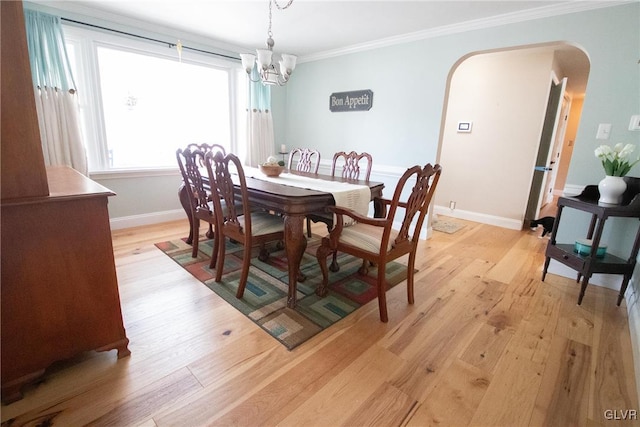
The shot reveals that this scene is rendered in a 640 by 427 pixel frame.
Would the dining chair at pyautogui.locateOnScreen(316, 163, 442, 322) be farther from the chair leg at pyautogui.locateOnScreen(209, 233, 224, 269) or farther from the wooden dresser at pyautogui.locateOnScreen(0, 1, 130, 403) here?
the wooden dresser at pyautogui.locateOnScreen(0, 1, 130, 403)

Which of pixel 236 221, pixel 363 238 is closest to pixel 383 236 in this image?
pixel 363 238

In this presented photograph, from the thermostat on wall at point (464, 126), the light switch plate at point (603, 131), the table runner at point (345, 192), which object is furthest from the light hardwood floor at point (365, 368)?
the thermostat on wall at point (464, 126)

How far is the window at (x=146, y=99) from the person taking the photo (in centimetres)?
297

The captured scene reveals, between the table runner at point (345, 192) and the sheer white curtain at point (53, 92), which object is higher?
the sheer white curtain at point (53, 92)

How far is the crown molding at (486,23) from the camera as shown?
2.27 metres

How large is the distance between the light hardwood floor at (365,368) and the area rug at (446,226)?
162 cm

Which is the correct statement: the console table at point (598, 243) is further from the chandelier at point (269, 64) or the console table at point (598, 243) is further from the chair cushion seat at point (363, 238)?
the chandelier at point (269, 64)

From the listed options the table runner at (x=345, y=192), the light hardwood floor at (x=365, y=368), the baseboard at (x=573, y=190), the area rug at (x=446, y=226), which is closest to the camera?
the light hardwood floor at (x=365, y=368)

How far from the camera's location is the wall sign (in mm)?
3707

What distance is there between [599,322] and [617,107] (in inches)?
63.3

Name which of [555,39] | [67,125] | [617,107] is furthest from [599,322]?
[67,125]

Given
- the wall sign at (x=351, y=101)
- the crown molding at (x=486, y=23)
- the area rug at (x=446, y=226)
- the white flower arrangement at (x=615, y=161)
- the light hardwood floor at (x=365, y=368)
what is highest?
the crown molding at (x=486, y=23)

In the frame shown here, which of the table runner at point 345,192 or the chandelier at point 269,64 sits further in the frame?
the chandelier at point 269,64

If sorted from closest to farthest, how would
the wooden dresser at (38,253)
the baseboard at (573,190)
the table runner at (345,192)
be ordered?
the wooden dresser at (38,253) < the table runner at (345,192) < the baseboard at (573,190)
